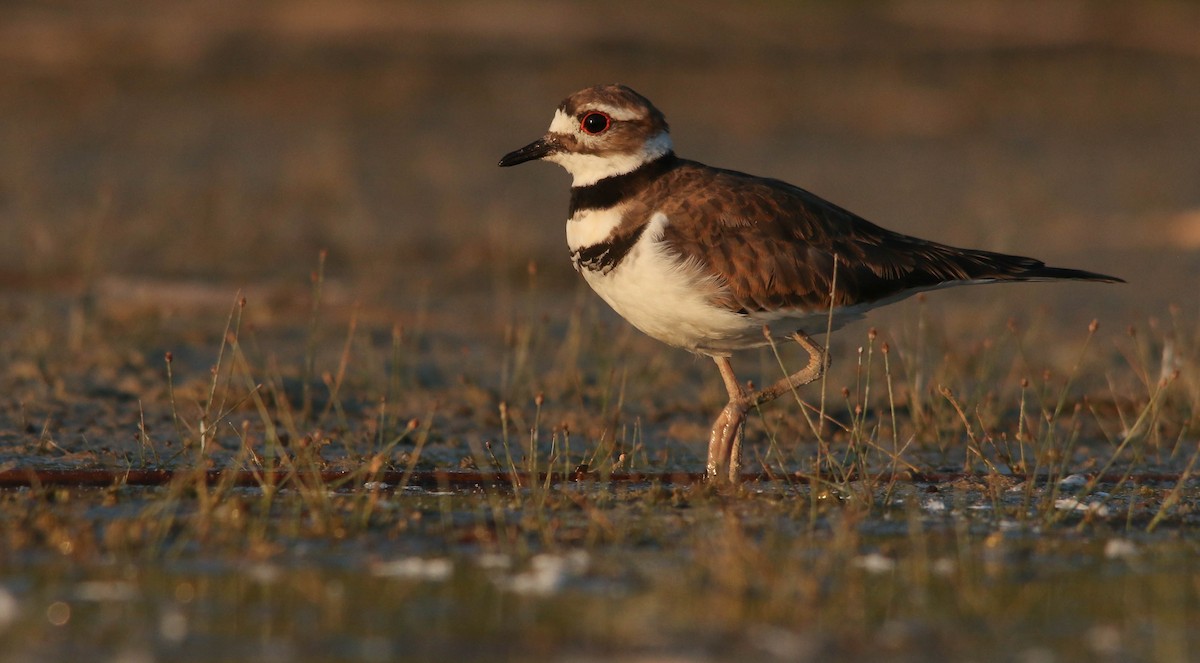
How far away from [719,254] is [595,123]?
821mm

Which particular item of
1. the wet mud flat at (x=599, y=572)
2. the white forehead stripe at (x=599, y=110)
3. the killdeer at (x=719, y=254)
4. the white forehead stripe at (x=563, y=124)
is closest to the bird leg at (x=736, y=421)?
the killdeer at (x=719, y=254)

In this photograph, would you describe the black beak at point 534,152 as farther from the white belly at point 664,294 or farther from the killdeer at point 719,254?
the white belly at point 664,294

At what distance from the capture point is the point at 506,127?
18.7 meters

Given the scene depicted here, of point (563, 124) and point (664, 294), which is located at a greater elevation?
point (563, 124)

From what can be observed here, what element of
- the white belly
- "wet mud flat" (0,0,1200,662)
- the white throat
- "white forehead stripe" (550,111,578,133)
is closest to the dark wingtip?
"wet mud flat" (0,0,1200,662)

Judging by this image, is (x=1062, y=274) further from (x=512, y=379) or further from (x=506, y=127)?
(x=506, y=127)

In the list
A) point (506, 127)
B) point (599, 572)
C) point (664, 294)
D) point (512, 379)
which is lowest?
point (599, 572)

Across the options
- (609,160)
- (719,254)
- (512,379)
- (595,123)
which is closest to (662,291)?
(719,254)

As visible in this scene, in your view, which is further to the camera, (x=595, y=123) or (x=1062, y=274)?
(x=595, y=123)

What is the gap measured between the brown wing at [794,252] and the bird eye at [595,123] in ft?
1.12

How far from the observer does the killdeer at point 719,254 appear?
20.3 ft

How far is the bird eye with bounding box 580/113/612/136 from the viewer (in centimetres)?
664

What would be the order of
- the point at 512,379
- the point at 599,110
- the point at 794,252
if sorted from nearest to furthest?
the point at 794,252 < the point at 599,110 < the point at 512,379

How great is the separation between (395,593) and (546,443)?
2.78 metres
